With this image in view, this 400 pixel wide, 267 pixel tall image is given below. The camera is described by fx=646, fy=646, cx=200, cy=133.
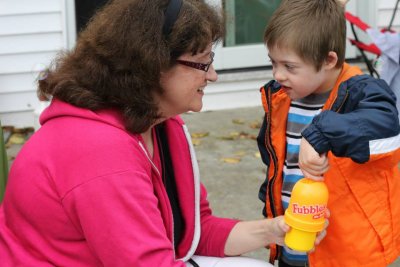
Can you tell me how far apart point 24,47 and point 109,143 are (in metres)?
3.61

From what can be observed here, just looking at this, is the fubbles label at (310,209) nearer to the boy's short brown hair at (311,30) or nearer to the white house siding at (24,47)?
the boy's short brown hair at (311,30)

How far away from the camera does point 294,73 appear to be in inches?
88.7

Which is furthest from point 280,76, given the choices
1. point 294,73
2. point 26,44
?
point 26,44

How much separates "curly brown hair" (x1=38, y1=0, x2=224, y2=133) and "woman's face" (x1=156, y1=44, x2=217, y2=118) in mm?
30

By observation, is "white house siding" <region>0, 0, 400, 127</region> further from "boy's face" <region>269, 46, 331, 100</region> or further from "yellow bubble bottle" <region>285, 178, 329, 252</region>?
"yellow bubble bottle" <region>285, 178, 329, 252</region>

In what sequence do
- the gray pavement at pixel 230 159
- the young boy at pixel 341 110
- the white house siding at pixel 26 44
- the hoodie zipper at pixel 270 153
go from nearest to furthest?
the young boy at pixel 341 110
the hoodie zipper at pixel 270 153
the gray pavement at pixel 230 159
the white house siding at pixel 26 44

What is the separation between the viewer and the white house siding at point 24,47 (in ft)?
16.8

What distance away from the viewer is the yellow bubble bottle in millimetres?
1991

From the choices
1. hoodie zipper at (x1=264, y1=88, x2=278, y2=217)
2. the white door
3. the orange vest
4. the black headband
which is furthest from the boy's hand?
the white door

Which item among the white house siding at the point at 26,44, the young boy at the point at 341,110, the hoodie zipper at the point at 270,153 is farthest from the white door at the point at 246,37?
the young boy at the point at 341,110

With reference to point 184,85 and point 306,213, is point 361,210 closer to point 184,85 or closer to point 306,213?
point 306,213

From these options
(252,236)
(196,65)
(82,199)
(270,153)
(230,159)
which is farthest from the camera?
(230,159)

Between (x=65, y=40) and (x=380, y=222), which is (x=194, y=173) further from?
(x=65, y=40)

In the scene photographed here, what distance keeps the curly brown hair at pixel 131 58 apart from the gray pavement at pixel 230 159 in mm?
1715
